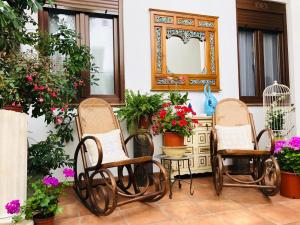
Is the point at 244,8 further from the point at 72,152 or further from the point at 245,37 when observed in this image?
the point at 72,152

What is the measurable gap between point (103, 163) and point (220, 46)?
2707 mm

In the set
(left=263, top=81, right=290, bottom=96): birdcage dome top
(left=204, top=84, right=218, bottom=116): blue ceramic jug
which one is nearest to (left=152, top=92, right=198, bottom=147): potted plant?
(left=204, top=84, right=218, bottom=116): blue ceramic jug

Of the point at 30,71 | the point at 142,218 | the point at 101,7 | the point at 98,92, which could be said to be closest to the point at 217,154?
the point at 142,218

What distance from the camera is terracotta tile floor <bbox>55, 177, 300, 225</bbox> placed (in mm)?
2158

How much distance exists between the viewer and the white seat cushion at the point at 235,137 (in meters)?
3.15

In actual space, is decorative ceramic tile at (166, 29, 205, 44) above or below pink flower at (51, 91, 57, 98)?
above

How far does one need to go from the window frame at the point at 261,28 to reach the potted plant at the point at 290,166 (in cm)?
154

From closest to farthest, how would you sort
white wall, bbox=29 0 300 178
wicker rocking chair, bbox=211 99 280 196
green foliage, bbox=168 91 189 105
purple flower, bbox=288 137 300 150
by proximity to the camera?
wicker rocking chair, bbox=211 99 280 196 → purple flower, bbox=288 137 300 150 → green foliage, bbox=168 91 189 105 → white wall, bbox=29 0 300 178

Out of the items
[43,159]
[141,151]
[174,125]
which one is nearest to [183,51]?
[174,125]

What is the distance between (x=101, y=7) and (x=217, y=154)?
238 cm

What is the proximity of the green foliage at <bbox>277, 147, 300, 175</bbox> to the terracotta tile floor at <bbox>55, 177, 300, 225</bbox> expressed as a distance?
0.31m

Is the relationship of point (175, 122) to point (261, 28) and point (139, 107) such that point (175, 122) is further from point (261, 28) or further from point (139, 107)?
point (261, 28)

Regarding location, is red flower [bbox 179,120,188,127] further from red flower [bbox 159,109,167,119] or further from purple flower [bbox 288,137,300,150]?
purple flower [bbox 288,137,300,150]

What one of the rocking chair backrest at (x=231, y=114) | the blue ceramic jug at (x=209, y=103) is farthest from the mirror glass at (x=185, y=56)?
the rocking chair backrest at (x=231, y=114)
